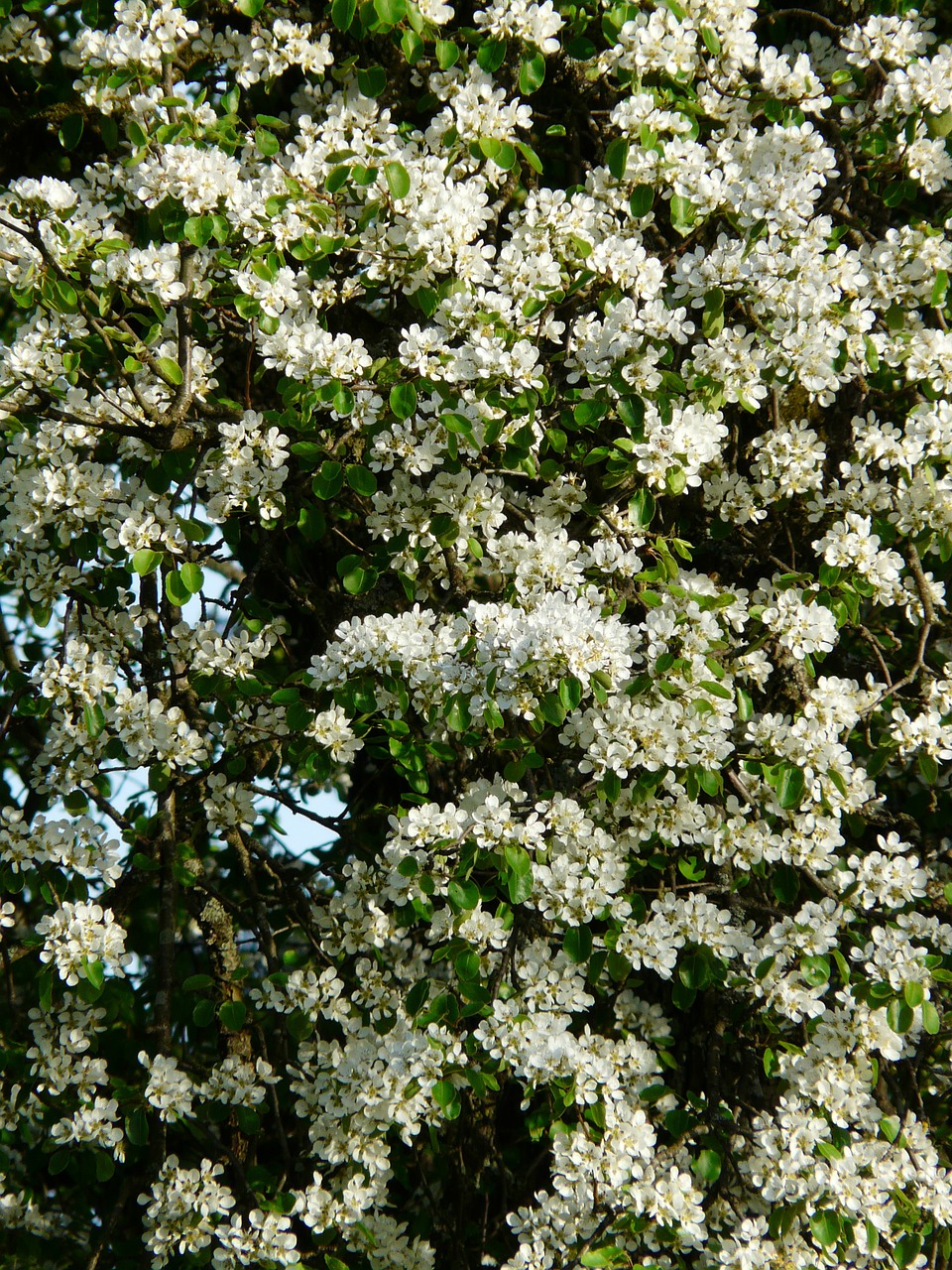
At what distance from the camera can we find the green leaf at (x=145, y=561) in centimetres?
229

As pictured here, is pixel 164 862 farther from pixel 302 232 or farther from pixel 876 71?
pixel 876 71

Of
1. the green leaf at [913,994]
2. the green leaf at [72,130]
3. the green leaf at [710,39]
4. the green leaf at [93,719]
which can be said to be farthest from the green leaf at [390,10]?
the green leaf at [913,994]

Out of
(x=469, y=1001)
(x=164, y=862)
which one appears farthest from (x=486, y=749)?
(x=164, y=862)

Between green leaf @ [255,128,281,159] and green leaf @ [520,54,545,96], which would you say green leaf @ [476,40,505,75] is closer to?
green leaf @ [520,54,545,96]

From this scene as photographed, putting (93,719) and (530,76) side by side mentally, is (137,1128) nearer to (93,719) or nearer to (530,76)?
(93,719)

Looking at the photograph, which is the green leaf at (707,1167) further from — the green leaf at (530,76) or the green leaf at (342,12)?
the green leaf at (342,12)

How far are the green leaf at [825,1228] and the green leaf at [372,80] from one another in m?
2.50

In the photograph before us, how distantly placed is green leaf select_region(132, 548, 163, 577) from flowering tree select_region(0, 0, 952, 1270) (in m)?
0.01

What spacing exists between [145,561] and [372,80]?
1.16 meters

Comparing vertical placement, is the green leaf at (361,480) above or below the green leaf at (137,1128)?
above

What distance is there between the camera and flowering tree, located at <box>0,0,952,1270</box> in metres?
2.29

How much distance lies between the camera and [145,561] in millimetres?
2299

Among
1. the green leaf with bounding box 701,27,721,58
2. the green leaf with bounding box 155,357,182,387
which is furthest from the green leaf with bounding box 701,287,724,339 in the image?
the green leaf with bounding box 155,357,182,387

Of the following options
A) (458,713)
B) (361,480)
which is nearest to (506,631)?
(458,713)
